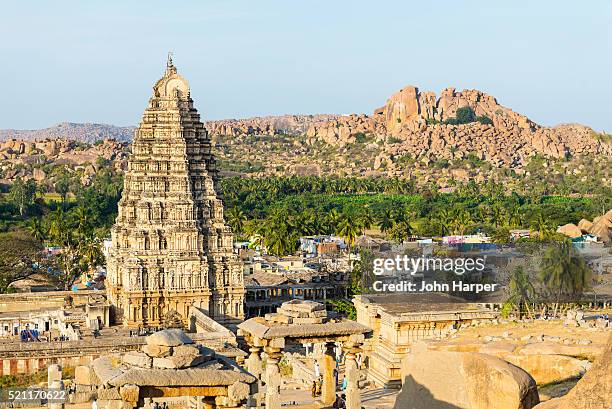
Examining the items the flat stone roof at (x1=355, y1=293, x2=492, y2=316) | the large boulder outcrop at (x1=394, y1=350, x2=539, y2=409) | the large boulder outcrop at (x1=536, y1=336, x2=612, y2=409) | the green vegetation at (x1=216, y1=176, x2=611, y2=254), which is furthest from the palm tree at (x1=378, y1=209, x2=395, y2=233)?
the large boulder outcrop at (x1=536, y1=336, x2=612, y2=409)

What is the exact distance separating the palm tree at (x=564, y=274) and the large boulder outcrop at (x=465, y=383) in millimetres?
28394

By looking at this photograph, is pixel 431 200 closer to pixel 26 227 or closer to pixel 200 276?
pixel 26 227

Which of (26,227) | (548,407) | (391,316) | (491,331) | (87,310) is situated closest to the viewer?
(548,407)

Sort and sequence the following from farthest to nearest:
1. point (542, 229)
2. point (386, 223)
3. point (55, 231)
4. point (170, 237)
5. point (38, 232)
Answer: point (386, 223) < point (542, 229) < point (38, 232) < point (55, 231) < point (170, 237)

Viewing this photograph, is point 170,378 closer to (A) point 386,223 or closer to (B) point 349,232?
(B) point 349,232

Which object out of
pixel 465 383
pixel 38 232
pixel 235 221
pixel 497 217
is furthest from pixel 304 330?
pixel 497 217

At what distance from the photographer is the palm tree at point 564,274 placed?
40156mm

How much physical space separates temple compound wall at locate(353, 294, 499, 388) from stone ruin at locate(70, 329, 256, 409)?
1442cm

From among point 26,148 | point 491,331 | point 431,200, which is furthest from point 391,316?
point 26,148

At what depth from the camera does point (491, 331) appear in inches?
1065

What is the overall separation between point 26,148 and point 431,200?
82971 millimetres

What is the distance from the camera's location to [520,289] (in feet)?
126

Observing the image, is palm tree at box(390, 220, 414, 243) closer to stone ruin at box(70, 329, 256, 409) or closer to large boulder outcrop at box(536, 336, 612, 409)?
stone ruin at box(70, 329, 256, 409)

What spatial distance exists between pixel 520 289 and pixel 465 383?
1107 inches
